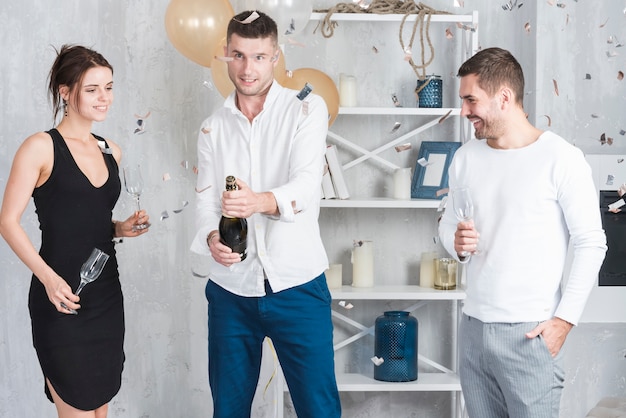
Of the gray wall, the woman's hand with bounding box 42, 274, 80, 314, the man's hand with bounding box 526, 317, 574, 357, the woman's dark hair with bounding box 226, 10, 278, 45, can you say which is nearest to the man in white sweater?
the man's hand with bounding box 526, 317, 574, 357

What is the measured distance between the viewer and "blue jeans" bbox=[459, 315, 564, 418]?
1.78m

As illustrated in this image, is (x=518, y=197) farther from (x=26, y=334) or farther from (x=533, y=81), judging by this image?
(x=26, y=334)

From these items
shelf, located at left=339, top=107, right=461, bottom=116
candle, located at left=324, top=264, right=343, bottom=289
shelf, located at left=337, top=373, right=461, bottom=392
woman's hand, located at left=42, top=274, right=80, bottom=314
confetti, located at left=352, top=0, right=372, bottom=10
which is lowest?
shelf, located at left=337, top=373, right=461, bottom=392

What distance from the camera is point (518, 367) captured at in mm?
Answer: 1785

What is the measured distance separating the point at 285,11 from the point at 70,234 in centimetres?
106

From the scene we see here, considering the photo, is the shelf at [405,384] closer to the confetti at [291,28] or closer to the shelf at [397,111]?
the shelf at [397,111]

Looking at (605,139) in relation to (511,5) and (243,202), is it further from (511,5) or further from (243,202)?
(243,202)

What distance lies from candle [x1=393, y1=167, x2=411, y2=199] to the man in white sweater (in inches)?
49.6

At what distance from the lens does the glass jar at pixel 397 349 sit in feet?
10.3

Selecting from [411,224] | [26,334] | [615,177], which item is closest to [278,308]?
[411,224]

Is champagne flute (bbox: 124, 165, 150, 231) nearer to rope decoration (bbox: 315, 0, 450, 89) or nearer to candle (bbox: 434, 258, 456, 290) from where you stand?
rope decoration (bbox: 315, 0, 450, 89)

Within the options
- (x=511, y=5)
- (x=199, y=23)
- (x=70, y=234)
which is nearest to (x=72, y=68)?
(x=70, y=234)

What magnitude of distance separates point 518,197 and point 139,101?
1.96m

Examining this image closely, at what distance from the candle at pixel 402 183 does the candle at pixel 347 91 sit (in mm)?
343
